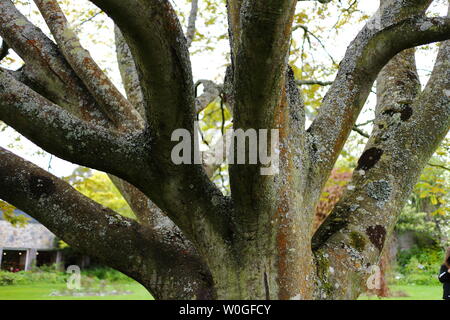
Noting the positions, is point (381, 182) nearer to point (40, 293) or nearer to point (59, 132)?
point (59, 132)

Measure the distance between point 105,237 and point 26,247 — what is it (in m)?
20.3

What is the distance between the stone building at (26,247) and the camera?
19.0 m

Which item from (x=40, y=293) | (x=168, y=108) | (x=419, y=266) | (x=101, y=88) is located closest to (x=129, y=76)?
(x=101, y=88)

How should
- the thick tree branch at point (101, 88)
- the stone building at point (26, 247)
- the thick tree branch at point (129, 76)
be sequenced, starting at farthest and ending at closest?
the stone building at point (26, 247)
the thick tree branch at point (129, 76)
the thick tree branch at point (101, 88)

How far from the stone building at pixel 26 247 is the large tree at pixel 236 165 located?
59.9 feet

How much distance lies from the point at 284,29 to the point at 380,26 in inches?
55.9

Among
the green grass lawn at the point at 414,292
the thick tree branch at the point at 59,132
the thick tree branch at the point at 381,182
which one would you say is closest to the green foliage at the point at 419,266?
the green grass lawn at the point at 414,292

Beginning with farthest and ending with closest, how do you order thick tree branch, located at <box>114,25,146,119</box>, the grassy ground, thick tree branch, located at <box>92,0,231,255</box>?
the grassy ground, thick tree branch, located at <box>114,25,146,119</box>, thick tree branch, located at <box>92,0,231,255</box>

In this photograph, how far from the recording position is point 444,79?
8.55ft

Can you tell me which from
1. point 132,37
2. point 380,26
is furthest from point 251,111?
point 380,26

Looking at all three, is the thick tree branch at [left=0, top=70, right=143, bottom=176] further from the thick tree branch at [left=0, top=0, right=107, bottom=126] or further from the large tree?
the thick tree branch at [left=0, top=0, right=107, bottom=126]

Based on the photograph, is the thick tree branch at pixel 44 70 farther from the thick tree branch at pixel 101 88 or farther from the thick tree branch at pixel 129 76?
the thick tree branch at pixel 129 76

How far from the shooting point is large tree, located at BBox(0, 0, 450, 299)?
1.62m

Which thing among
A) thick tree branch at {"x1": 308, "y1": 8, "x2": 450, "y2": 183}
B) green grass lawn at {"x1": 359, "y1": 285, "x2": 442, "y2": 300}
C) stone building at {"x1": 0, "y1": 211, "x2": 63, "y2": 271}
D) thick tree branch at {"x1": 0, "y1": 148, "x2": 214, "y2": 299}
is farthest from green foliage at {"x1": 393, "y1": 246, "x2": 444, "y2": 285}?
stone building at {"x1": 0, "y1": 211, "x2": 63, "y2": 271}
